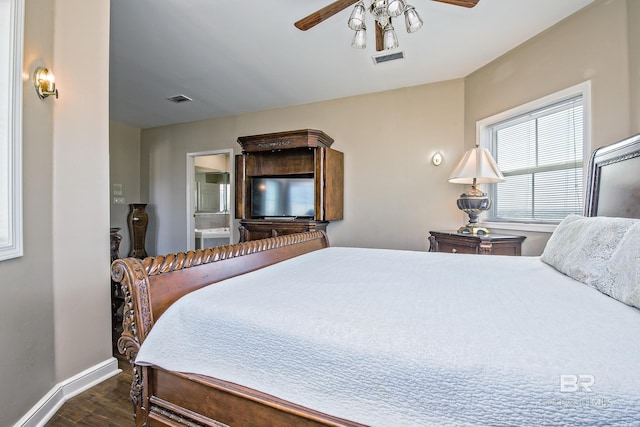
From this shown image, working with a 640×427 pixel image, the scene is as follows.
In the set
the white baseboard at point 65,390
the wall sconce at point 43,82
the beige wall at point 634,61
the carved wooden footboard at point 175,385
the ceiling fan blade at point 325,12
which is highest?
the ceiling fan blade at point 325,12

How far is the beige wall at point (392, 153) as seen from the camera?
3.41 m

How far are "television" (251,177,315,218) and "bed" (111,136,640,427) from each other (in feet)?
8.78

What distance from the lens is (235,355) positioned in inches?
33.2

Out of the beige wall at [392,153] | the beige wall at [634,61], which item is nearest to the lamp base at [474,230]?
the beige wall at [392,153]

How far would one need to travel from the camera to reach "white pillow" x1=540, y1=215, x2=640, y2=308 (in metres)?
0.88

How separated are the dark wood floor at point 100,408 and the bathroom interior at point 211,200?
145 inches

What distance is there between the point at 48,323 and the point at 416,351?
5.97ft

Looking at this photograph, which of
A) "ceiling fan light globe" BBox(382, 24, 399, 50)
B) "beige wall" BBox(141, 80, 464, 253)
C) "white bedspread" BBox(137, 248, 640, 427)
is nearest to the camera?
"white bedspread" BBox(137, 248, 640, 427)

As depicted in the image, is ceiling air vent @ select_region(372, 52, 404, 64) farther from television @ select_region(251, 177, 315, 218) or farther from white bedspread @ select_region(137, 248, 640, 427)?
white bedspread @ select_region(137, 248, 640, 427)

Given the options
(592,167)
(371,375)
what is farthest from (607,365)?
(592,167)

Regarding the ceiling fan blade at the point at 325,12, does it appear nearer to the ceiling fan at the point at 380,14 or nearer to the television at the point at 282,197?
the ceiling fan at the point at 380,14

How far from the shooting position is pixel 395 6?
159cm

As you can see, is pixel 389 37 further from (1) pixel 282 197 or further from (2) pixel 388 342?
(1) pixel 282 197

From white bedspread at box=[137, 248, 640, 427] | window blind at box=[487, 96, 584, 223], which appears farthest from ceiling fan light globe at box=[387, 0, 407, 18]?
window blind at box=[487, 96, 584, 223]
